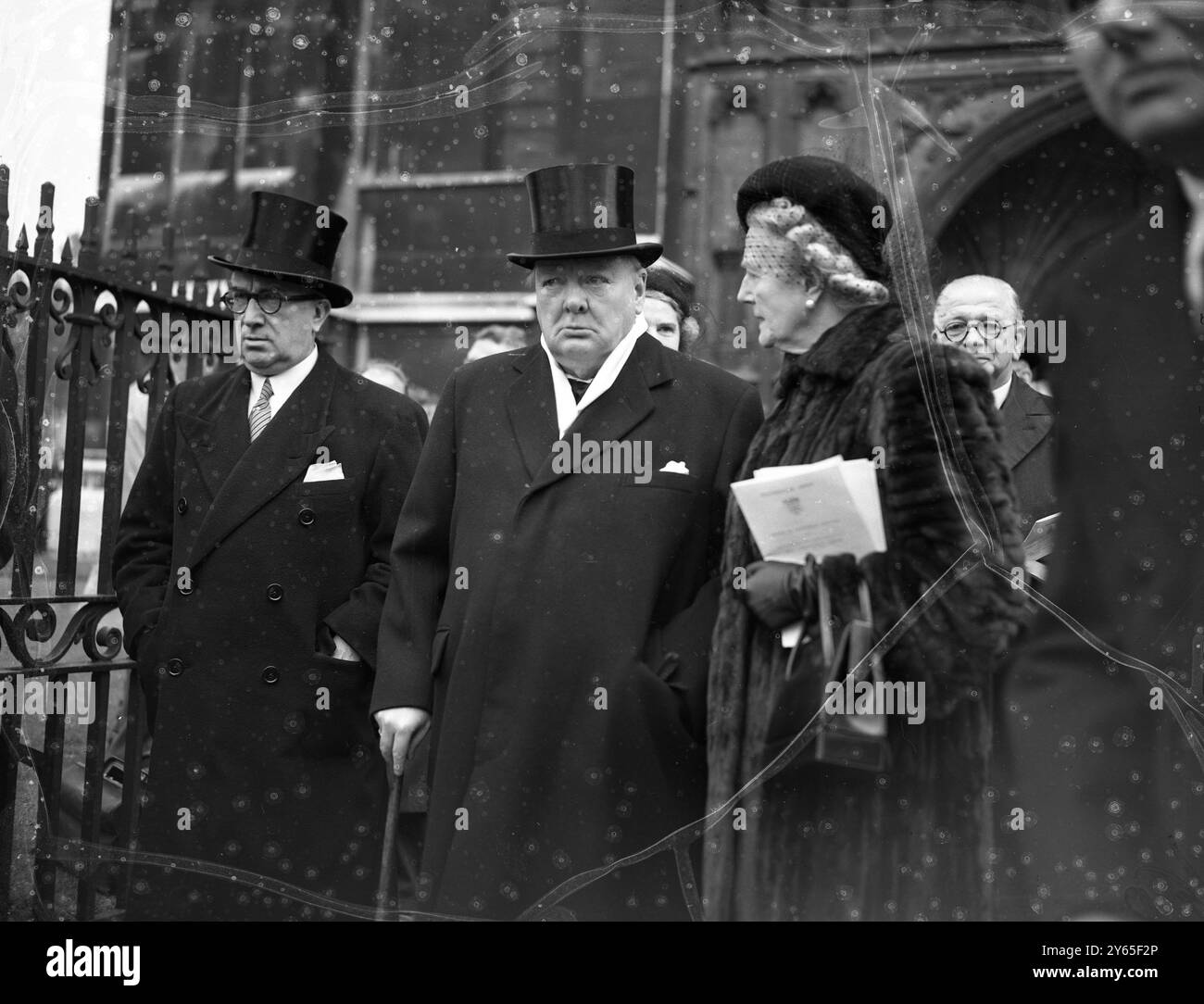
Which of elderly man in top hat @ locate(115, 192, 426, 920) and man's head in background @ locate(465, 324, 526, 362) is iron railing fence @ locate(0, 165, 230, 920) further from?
man's head in background @ locate(465, 324, 526, 362)

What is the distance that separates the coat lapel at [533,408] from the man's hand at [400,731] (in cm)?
45

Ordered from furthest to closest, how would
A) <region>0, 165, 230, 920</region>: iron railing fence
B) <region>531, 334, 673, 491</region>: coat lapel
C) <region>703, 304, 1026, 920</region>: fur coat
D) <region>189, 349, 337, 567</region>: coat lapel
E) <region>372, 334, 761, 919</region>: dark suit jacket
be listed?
1. <region>189, 349, 337, 567</region>: coat lapel
2. <region>0, 165, 230, 920</region>: iron railing fence
3. <region>531, 334, 673, 491</region>: coat lapel
4. <region>372, 334, 761, 919</region>: dark suit jacket
5. <region>703, 304, 1026, 920</region>: fur coat

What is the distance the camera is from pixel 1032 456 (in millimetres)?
2240

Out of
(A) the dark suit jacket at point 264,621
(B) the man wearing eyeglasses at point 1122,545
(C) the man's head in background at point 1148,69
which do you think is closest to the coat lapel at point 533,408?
(A) the dark suit jacket at point 264,621

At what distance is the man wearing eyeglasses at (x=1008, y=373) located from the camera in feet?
7.32

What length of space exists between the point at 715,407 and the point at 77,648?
4.10 feet

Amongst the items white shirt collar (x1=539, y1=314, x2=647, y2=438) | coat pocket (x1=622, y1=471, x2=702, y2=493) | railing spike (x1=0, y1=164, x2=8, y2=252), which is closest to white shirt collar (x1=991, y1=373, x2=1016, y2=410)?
coat pocket (x1=622, y1=471, x2=702, y2=493)

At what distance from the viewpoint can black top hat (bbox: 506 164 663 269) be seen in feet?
7.73

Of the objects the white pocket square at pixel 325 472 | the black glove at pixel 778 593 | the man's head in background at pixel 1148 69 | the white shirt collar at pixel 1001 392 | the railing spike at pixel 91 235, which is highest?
the man's head in background at pixel 1148 69

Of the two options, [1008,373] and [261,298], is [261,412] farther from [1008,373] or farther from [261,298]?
[1008,373]

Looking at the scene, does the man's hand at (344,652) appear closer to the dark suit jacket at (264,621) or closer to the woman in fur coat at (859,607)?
the dark suit jacket at (264,621)

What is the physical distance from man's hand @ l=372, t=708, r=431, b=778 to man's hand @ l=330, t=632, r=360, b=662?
13cm

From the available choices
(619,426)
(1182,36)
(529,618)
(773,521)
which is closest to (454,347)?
(619,426)

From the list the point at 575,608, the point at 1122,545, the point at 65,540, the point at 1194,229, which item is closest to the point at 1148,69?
the point at 1194,229
